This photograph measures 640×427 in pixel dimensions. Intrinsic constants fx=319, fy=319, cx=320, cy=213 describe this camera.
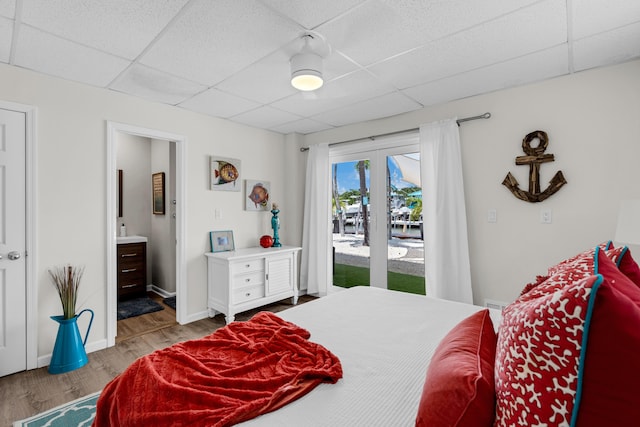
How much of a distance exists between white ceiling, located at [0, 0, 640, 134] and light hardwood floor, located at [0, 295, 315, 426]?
7.81 ft

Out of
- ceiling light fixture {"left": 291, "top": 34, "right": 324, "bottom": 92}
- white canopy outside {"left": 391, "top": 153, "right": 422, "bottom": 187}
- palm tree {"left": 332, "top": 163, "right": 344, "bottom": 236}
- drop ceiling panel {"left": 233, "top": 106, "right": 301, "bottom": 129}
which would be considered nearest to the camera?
ceiling light fixture {"left": 291, "top": 34, "right": 324, "bottom": 92}

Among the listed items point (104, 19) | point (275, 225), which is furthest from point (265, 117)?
point (104, 19)

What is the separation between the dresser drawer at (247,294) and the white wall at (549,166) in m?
2.35

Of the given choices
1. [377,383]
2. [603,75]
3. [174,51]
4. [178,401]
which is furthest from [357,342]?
[603,75]

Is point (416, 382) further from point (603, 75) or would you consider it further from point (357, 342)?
point (603, 75)

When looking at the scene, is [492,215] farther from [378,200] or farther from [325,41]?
[325,41]

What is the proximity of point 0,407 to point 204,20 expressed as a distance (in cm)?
278

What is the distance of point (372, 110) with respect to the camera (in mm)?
3539

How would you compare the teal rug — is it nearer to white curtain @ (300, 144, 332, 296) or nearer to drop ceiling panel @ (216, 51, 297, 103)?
drop ceiling panel @ (216, 51, 297, 103)

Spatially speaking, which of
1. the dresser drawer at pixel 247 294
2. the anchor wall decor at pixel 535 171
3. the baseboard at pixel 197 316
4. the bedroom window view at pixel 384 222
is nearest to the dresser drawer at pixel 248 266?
the dresser drawer at pixel 247 294

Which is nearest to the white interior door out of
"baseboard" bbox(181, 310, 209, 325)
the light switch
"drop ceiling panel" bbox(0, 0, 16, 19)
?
"drop ceiling panel" bbox(0, 0, 16, 19)

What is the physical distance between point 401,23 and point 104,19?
5.75 feet

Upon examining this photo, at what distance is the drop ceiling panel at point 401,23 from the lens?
176 centimetres

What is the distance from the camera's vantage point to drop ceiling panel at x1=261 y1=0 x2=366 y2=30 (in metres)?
1.72
